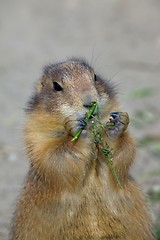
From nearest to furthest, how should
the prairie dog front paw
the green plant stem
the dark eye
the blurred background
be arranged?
the green plant stem
the prairie dog front paw
the dark eye
the blurred background

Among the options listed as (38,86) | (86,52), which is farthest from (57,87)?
(86,52)

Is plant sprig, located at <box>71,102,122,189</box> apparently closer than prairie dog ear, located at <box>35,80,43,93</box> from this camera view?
Yes

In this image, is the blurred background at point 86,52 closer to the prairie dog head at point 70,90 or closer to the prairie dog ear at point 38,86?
the prairie dog ear at point 38,86

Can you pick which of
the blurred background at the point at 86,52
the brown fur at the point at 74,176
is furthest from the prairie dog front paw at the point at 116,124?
the blurred background at the point at 86,52

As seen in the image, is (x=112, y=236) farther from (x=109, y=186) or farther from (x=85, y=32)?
(x=85, y=32)

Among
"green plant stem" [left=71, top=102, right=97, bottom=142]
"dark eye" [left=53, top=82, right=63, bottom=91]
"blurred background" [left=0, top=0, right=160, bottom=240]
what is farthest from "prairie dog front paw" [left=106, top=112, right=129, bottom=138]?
"blurred background" [left=0, top=0, right=160, bottom=240]

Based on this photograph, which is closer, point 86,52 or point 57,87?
point 57,87

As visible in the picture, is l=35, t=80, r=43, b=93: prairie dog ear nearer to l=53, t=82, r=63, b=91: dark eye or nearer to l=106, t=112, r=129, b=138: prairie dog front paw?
l=53, t=82, r=63, b=91: dark eye

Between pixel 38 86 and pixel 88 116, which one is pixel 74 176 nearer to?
pixel 88 116

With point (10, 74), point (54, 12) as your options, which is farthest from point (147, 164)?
point (54, 12)
